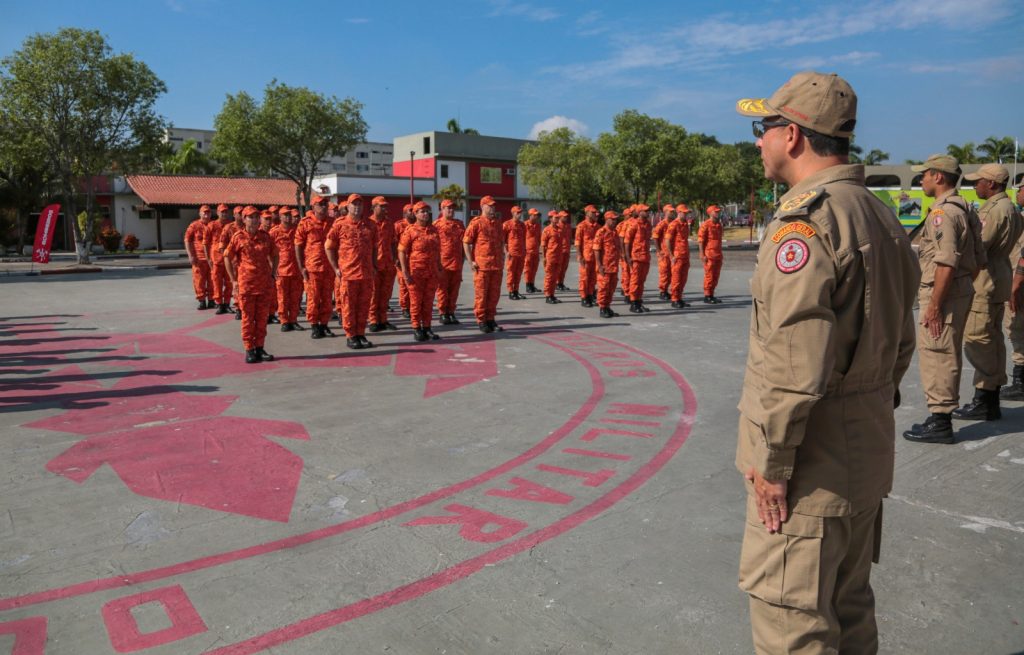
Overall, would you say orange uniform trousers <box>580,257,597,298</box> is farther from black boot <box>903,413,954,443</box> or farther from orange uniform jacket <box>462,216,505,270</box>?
black boot <box>903,413,954,443</box>

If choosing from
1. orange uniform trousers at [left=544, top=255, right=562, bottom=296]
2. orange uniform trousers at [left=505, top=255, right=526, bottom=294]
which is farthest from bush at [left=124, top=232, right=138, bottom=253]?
orange uniform trousers at [left=544, top=255, right=562, bottom=296]

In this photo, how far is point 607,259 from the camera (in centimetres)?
1313

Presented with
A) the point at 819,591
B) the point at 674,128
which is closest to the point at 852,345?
the point at 819,591

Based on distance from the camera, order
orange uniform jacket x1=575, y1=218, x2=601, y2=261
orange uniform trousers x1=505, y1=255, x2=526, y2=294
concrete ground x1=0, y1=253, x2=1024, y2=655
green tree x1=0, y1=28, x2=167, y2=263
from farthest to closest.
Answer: green tree x1=0, y1=28, x2=167, y2=263 → orange uniform trousers x1=505, y1=255, x2=526, y2=294 → orange uniform jacket x1=575, y1=218, x2=601, y2=261 → concrete ground x1=0, y1=253, x2=1024, y2=655

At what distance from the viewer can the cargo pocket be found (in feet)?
6.87

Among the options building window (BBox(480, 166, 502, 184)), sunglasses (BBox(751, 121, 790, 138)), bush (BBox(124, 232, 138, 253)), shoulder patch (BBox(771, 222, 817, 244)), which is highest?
building window (BBox(480, 166, 502, 184))

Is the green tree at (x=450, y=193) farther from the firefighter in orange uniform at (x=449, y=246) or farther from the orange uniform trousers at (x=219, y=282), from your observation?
the firefighter in orange uniform at (x=449, y=246)

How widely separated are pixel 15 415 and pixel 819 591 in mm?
6852

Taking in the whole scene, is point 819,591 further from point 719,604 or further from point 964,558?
point 964,558

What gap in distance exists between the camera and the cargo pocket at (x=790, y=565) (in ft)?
6.87

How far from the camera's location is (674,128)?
39781 mm

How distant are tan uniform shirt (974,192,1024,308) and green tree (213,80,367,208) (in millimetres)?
34106

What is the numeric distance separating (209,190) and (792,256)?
148 feet

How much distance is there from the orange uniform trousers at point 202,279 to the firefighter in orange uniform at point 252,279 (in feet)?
17.6
